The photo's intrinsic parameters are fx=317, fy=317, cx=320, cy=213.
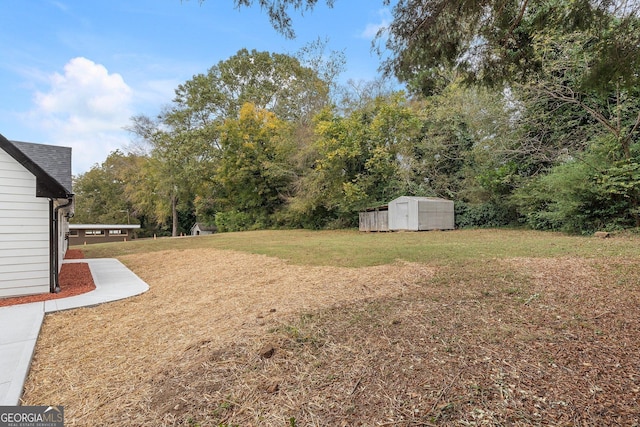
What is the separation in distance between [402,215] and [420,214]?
3.22ft

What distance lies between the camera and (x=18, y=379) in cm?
270

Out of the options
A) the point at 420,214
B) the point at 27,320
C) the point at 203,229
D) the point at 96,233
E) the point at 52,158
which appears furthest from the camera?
the point at 203,229

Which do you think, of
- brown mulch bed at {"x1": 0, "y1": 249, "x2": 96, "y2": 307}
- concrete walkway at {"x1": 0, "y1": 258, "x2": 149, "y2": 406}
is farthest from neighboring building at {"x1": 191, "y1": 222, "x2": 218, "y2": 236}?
concrete walkway at {"x1": 0, "y1": 258, "x2": 149, "y2": 406}

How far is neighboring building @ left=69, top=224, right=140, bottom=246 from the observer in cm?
2294

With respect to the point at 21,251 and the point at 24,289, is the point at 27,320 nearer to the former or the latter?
the point at 24,289

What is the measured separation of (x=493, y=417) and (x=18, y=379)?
3683 mm

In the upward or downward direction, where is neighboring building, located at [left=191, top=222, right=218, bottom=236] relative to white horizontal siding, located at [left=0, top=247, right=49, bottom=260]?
downward

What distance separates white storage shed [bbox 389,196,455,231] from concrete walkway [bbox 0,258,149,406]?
12.7 m

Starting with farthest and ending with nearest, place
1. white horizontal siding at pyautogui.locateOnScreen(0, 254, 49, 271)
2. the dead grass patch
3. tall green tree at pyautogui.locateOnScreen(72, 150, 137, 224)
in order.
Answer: tall green tree at pyautogui.locateOnScreen(72, 150, 137, 224) < white horizontal siding at pyautogui.locateOnScreen(0, 254, 49, 271) < the dead grass patch

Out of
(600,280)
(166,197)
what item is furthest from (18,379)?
(166,197)

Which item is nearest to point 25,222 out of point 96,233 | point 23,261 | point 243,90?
point 23,261
